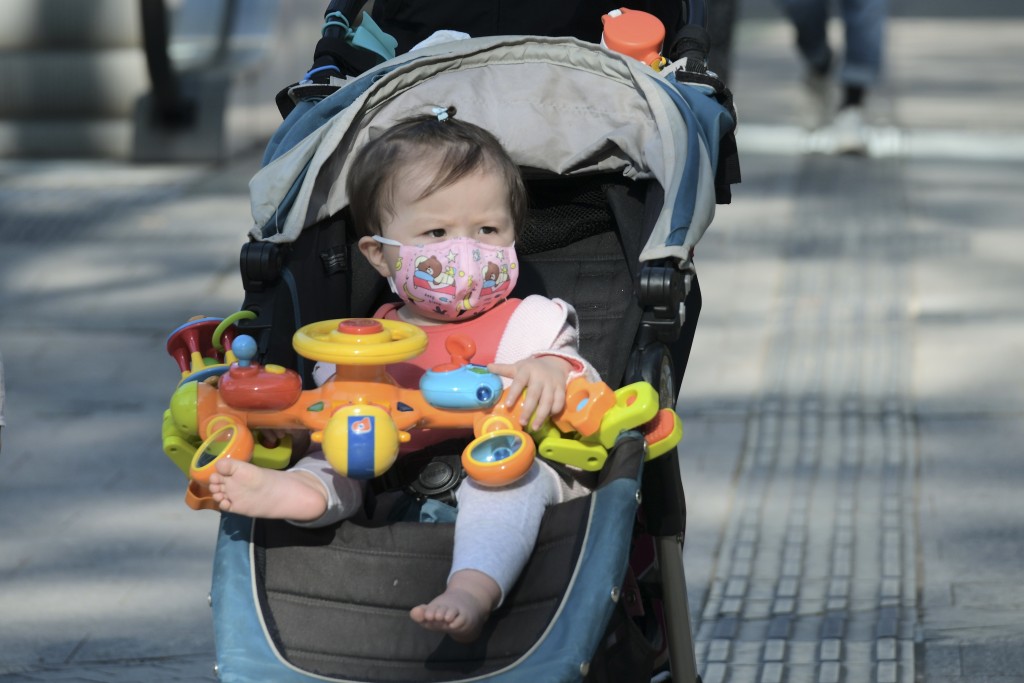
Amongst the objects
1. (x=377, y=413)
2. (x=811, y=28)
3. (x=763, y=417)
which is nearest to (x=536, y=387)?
(x=377, y=413)

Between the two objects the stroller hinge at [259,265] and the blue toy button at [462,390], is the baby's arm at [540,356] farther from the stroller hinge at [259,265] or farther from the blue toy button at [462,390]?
the stroller hinge at [259,265]

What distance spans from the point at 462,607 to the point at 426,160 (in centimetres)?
103

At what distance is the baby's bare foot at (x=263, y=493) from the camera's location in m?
2.82

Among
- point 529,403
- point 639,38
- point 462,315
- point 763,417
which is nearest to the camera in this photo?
point 529,403

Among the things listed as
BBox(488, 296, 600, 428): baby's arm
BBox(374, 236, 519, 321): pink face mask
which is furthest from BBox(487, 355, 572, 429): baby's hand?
BBox(374, 236, 519, 321): pink face mask

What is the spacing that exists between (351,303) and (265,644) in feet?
3.98

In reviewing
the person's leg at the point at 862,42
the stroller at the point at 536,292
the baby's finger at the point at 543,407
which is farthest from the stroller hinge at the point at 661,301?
the person's leg at the point at 862,42

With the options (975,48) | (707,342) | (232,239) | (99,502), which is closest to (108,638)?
(99,502)

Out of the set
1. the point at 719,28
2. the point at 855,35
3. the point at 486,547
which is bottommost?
the point at 855,35

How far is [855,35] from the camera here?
32.5 ft

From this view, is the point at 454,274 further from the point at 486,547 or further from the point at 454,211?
the point at 486,547

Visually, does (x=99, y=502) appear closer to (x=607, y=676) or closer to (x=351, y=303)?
(x=351, y=303)

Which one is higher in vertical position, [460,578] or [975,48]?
[460,578]

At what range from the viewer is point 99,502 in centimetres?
531
